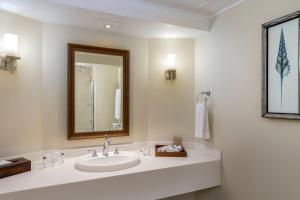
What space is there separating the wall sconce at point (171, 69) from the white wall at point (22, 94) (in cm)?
127

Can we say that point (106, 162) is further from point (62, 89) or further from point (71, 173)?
point (62, 89)

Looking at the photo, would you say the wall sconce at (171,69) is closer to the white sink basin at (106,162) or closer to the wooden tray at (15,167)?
the white sink basin at (106,162)

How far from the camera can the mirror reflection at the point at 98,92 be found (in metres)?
2.07

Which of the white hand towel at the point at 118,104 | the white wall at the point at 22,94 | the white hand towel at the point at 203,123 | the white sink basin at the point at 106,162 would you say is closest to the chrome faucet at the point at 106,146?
the white sink basin at the point at 106,162

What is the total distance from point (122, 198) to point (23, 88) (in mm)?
1247

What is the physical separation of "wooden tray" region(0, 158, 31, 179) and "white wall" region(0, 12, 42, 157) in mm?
181

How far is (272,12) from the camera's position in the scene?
1.58 metres

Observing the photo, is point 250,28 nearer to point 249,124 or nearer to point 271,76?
point 271,76

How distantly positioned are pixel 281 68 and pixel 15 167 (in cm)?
208

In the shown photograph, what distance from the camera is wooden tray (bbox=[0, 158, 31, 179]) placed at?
4.95ft

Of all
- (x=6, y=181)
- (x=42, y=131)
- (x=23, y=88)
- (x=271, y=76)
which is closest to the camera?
(x=6, y=181)

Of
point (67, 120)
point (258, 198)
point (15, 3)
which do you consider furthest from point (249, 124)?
point (15, 3)

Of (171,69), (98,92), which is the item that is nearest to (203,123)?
(171,69)

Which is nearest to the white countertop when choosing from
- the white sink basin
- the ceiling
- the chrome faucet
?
the white sink basin
